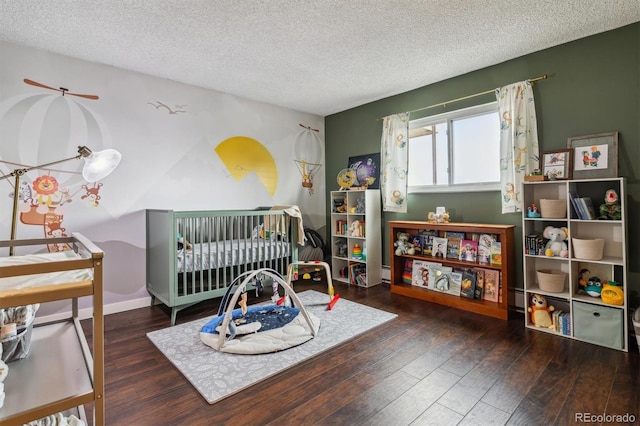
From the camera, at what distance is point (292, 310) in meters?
2.78

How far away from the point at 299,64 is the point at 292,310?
91.1 inches

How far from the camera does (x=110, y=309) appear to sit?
9.85ft

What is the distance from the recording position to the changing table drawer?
7.12 ft

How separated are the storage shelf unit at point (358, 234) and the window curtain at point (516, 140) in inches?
57.2

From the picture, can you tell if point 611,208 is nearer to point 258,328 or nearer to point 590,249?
point 590,249

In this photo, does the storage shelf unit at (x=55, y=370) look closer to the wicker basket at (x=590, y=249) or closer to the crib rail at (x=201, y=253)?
the crib rail at (x=201, y=253)

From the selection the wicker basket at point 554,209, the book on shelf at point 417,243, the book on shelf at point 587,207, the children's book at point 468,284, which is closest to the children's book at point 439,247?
the book on shelf at point 417,243

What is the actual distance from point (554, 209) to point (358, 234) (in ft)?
6.62

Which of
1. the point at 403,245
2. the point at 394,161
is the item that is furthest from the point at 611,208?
the point at 394,161

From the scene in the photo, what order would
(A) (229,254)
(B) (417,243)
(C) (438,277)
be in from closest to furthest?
(A) (229,254)
(C) (438,277)
(B) (417,243)

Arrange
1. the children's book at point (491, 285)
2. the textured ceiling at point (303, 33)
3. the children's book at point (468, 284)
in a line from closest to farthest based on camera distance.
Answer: the textured ceiling at point (303, 33)
the children's book at point (491, 285)
the children's book at point (468, 284)

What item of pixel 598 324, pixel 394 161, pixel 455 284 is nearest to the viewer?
pixel 598 324

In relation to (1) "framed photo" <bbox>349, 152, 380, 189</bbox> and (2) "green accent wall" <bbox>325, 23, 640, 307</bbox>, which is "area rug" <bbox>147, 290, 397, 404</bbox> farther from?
(1) "framed photo" <bbox>349, 152, 380, 189</bbox>

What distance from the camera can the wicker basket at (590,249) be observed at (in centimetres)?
228
